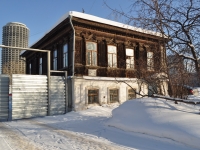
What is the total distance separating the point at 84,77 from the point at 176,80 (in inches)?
254

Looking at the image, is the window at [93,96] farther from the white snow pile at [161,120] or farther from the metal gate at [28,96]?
the white snow pile at [161,120]

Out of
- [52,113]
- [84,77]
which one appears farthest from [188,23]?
[52,113]

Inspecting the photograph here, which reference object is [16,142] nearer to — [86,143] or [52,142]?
[52,142]

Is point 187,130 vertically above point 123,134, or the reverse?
point 187,130

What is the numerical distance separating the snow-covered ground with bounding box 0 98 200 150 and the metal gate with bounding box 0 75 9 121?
3134 millimetres

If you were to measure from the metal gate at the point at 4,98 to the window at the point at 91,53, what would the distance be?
17.3 ft

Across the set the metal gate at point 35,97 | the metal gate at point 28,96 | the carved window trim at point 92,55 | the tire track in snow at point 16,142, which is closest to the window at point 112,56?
the carved window trim at point 92,55

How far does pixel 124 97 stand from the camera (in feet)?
46.5

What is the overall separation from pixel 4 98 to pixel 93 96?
5477 millimetres

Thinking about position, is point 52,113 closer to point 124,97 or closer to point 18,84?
point 18,84

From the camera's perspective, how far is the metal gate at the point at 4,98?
955 centimetres

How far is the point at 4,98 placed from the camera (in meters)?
9.65

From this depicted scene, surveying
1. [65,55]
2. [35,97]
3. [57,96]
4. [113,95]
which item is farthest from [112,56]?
[35,97]

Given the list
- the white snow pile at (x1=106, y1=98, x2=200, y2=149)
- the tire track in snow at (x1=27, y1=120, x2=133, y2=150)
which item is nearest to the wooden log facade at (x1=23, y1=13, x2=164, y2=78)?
the white snow pile at (x1=106, y1=98, x2=200, y2=149)
